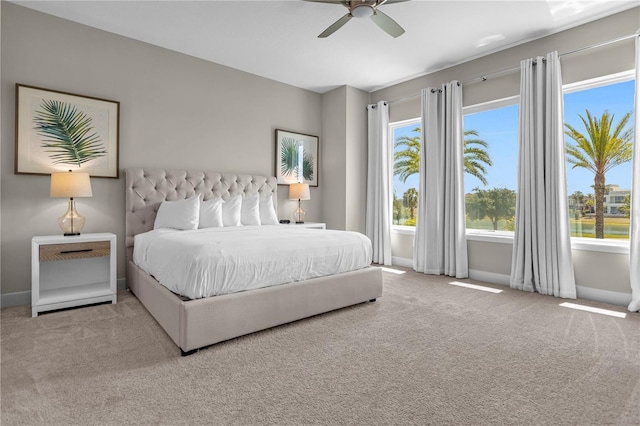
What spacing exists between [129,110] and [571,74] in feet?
16.4

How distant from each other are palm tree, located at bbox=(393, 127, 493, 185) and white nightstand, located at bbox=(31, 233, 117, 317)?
4.31 m

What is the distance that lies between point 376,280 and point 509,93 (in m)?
2.95

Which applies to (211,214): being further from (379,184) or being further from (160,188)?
(379,184)

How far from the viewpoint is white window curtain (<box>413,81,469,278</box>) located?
448 centimetres

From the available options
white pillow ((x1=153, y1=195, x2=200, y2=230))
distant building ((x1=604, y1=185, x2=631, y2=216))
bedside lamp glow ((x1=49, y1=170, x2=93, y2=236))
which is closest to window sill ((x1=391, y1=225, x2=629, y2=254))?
distant building ((x1=604, y1=185, x2=631, y2=216))

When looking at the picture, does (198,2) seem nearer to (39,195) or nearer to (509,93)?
(39,195)

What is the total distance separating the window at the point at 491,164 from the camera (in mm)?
4312

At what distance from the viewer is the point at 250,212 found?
4301 mm

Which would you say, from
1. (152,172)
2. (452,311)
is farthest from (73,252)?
(452,311)

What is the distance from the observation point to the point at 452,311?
311 centimetres

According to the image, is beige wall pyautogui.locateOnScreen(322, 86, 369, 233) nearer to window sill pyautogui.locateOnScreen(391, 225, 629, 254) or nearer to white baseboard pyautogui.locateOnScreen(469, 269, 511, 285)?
window sill pyautogui.locateOnScreen(391, 225, 629, 254)

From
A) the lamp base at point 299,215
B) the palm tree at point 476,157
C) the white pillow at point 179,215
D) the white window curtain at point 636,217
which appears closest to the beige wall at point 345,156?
the lamp base at point 299,215

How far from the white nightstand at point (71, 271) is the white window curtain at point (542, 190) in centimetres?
447

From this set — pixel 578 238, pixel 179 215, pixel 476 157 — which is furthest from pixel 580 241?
pixel 179 215
